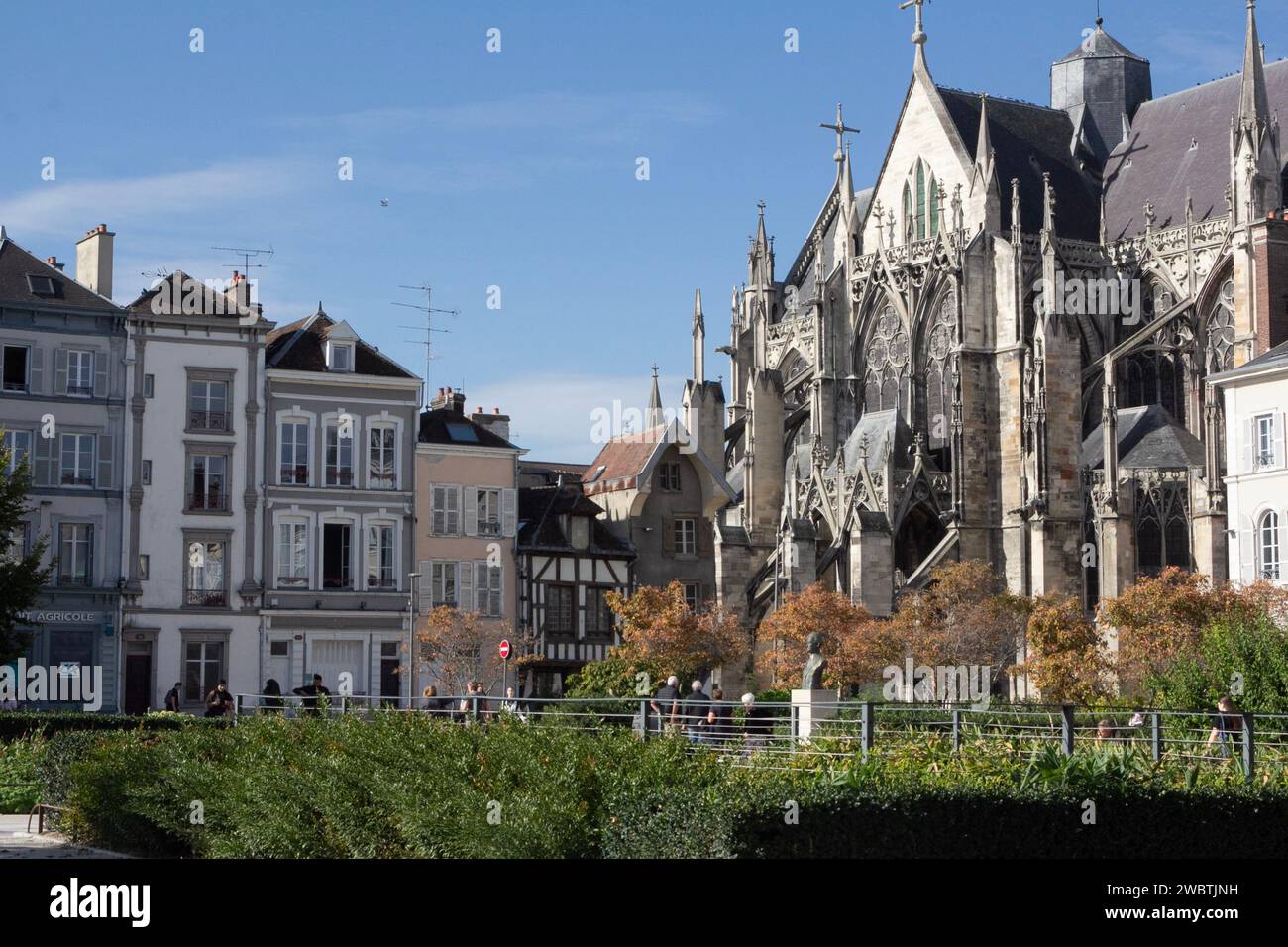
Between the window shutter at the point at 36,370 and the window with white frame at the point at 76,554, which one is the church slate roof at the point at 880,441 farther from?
the window shutter at the point at 36,370

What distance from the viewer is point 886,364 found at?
210 feet

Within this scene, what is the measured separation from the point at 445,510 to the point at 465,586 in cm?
202

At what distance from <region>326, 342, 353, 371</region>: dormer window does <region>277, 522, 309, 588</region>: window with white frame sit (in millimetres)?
3948

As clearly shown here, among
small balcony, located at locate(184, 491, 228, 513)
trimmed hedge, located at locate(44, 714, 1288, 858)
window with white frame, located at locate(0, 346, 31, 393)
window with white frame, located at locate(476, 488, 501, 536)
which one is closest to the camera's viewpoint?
trimmed hedge, located at locate(44, 714, 1288, 858)

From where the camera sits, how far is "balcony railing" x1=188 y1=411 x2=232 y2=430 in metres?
46.3

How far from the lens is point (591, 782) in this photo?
16031 millimetres

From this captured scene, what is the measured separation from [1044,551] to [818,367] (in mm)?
12451

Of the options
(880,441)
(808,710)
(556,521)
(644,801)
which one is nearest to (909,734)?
(808,710)

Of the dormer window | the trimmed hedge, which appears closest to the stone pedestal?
the trimmed hedge

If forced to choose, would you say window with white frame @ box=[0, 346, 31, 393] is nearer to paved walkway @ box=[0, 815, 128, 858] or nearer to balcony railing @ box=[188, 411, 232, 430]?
balcony railing @ box=[188, 411, 232, 430]

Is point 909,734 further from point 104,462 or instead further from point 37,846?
point 104,462

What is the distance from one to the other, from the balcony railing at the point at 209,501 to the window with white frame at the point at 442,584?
5.86 metres

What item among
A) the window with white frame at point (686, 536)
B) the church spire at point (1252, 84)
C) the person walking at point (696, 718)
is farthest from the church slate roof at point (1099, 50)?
the person walking at point (696, 718)
